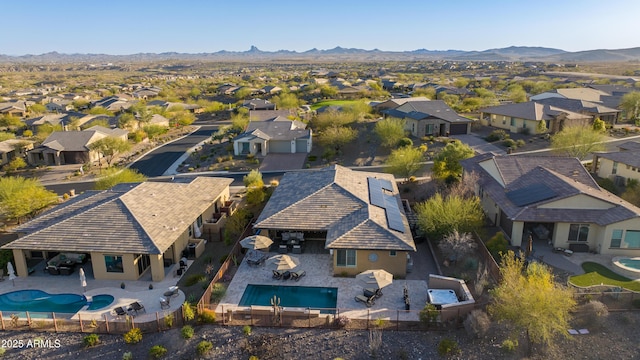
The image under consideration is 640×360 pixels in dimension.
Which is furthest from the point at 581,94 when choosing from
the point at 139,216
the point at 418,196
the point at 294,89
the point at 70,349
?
the point at 70,349

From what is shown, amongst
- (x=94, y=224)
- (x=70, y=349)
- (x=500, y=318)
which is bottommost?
(x=70, y=349)

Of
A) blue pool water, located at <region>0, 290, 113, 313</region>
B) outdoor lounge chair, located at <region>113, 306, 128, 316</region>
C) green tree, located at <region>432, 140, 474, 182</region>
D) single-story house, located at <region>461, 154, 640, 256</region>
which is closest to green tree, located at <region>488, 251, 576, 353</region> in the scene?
single-story house, located at <region>461, 154, 640, 256</region>

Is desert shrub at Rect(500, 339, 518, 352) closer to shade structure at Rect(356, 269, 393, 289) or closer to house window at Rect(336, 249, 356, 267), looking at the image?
shade structure at Rect(356, 269, 393, 289)

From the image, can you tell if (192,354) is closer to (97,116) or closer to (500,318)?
(500,318)

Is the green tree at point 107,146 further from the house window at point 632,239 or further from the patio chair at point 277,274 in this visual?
the house window at point 632,239

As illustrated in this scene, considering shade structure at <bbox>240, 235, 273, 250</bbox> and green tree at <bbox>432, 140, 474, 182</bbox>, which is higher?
green tree at <bbox>432, 140, 474, 182</bbox>

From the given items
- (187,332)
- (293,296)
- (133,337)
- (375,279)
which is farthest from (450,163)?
(133,337)
